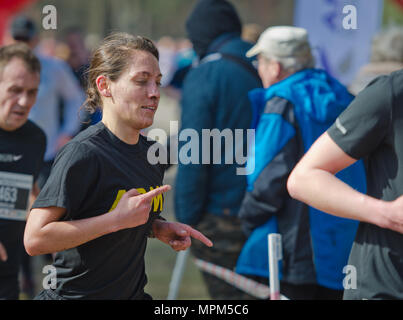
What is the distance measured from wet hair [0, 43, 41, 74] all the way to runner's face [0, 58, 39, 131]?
0.02 meters

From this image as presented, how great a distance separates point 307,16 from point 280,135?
2.97 metres

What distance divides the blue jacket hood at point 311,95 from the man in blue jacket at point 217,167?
394mm

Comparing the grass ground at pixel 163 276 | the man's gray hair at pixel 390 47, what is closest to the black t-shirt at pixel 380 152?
the man's gray hair at pixel 390 47

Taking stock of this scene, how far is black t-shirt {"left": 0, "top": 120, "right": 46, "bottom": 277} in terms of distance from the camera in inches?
129

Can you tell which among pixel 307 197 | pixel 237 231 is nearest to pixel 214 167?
pixel 237 231

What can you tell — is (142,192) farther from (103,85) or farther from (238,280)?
(238,280)

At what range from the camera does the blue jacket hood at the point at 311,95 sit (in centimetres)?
347

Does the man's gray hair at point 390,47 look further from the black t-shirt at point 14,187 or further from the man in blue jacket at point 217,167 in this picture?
the black t-shirt at point 14,187

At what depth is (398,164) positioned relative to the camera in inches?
87.0

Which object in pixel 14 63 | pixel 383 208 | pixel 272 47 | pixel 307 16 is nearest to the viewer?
pixel 383 208

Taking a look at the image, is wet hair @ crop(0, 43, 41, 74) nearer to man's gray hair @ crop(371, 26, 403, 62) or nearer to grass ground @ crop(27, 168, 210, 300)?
man's gray hair @ crop(371, 26, 403, 62)

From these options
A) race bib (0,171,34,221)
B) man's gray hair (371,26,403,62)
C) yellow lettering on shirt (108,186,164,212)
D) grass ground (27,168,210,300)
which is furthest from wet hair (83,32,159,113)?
grass ground (27,168,210,300)


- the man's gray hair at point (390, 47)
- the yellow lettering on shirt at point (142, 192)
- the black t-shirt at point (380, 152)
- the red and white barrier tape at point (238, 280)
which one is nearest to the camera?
Answer: the black t-shirt at point (380, 152)

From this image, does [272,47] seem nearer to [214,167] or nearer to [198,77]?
[198,77]
